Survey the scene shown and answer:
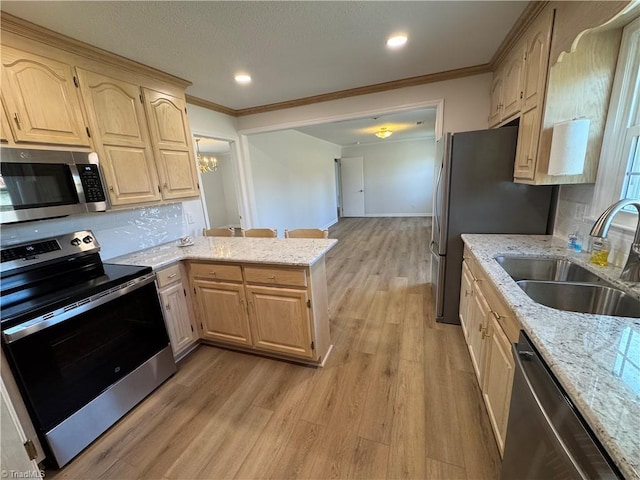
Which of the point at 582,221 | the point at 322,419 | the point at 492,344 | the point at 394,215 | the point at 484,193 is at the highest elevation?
the point at 484,193

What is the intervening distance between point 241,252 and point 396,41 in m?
2.03

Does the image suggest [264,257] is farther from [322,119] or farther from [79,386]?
[322,119]

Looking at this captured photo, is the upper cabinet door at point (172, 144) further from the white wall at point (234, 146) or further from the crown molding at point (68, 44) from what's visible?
the white wall at point (234, 146)

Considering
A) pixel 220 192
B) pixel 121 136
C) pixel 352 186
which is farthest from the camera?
pixel 352 186

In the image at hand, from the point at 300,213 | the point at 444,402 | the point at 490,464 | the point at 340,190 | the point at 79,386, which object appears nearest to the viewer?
the point at 490,464

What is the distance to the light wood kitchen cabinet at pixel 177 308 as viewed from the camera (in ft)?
6.73

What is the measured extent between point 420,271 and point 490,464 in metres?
2.77

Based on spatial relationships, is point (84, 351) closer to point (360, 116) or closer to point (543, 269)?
point (543, 269)

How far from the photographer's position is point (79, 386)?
1509mm

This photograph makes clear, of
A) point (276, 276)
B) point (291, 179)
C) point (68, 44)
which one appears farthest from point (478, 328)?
point (291, 179)

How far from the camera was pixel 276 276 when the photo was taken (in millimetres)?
1933

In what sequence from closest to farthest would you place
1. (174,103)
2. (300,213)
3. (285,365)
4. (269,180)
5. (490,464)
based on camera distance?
(490,464)
(285,365)
(174,103)
(269,180)
(300,213)

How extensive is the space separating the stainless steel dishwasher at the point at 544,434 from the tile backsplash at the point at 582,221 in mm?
965

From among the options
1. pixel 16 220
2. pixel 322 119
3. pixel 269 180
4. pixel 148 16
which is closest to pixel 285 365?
pixel 16 220
